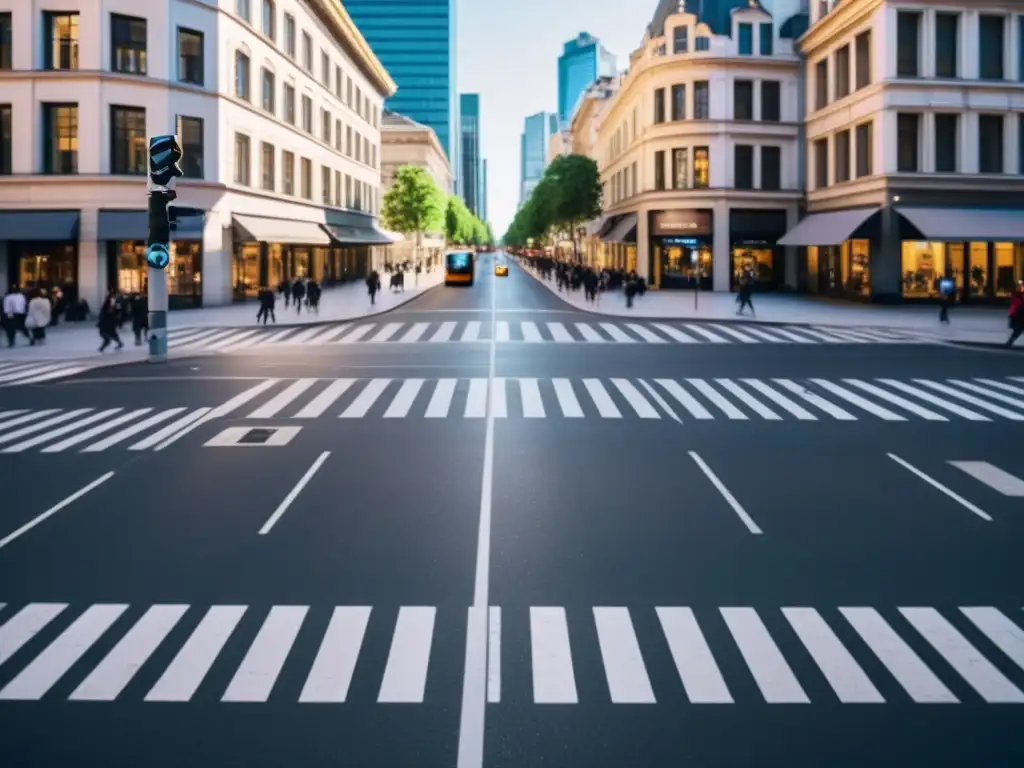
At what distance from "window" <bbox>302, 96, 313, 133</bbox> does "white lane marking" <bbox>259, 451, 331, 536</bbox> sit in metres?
54.0

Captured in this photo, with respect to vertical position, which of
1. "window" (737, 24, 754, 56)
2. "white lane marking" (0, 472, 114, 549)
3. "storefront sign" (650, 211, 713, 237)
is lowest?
"white lane marking" (0, 472, 114, 549)

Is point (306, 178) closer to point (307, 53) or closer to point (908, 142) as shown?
point (307, 53)

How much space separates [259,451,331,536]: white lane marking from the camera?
35.5ft

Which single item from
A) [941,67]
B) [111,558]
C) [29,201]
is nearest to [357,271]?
[29,201]

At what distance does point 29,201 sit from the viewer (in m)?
45.0

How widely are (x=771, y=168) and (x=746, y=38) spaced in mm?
8101

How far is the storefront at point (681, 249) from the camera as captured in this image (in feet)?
220

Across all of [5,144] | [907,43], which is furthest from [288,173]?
[907,43]

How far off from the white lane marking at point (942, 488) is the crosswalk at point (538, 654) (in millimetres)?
3356

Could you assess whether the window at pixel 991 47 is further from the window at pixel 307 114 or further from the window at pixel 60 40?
the window at pixel 60 40

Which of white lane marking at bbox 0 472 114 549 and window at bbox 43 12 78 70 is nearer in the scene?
white lane marking at bbox 0 472 114 549

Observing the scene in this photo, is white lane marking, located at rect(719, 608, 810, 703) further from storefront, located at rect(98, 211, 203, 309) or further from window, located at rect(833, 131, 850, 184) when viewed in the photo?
window, located at rect(833, 131, 850, 184)

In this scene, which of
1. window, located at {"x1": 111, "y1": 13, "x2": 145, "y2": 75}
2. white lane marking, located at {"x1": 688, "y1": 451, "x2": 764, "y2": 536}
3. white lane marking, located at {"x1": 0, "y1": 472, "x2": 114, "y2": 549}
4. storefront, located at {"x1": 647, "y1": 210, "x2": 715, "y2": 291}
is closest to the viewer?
white lane marking, located at {"x1": 0, "y1": 472, "x2": 114, "y2": 549}

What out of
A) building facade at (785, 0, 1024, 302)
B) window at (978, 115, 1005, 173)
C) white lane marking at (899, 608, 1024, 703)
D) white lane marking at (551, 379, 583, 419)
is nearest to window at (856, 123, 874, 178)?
building facade at (785, 0, 1024, 302)
